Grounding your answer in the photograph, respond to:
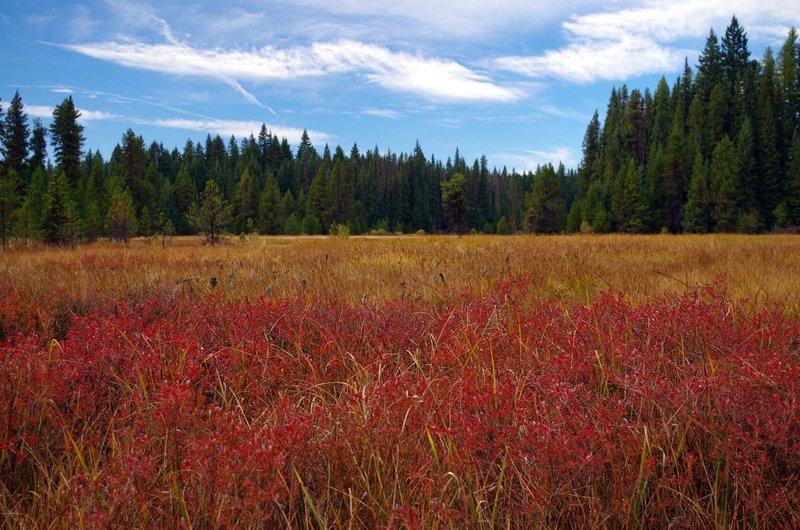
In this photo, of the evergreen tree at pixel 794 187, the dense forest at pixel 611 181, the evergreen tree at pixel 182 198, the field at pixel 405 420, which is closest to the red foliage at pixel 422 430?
the field at pixel 405 420

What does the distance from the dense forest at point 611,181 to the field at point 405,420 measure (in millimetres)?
29548

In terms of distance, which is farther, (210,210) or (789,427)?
(210,210)

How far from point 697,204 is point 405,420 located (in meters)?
60.6

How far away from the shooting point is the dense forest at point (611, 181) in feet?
132

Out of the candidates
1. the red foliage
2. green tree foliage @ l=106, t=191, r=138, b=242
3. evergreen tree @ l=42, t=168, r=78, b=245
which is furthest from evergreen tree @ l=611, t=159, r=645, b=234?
the red foliage

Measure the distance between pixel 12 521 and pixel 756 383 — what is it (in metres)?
3.23

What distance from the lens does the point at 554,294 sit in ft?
18.0

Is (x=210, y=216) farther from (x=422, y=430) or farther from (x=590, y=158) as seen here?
(x=590, y=158)

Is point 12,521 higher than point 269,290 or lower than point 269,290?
lower

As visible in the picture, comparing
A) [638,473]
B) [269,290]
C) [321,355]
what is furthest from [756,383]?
[269,290]

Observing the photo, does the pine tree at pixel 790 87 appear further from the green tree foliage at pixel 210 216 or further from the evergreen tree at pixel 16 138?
the evergreen tree at pixel 16 138

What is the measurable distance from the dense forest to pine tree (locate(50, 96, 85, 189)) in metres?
0.11

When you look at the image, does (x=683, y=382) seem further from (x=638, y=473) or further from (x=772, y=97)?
(x=772, y=97)

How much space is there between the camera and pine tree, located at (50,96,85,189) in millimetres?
51625
